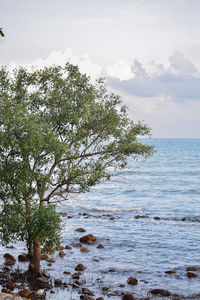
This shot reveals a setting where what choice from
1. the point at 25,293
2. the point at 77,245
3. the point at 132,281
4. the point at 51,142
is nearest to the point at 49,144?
the point at 51,142

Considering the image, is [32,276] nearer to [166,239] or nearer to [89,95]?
[89,95]

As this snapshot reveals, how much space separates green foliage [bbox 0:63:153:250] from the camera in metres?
17.8

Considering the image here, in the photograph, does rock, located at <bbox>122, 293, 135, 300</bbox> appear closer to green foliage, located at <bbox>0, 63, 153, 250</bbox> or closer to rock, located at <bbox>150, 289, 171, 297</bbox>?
rock, located at <bbox>150, 289, 171, 297</bbox>

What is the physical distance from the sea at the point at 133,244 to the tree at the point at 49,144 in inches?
71.7

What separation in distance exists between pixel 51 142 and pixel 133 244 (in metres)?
Result: 16.6

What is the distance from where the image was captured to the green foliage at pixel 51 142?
17.8 metres

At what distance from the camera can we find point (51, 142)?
1780 centimetres

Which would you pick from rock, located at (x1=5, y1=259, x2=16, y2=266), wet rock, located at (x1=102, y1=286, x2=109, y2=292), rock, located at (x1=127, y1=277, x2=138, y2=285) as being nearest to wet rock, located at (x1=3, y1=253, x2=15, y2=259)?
rock, located at (x1=5, y1=259, x2=16, y2=266)

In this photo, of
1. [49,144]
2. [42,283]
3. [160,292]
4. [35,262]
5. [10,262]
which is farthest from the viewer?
[10,262]

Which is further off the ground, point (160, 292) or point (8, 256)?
point (8, 256)

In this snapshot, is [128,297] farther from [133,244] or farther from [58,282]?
[133,244]

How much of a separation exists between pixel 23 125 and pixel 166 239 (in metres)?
20.5

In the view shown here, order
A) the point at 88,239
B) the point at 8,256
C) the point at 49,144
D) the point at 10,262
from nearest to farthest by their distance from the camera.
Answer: the point at 49,144, the point at 10,262, the point at 8,256, the point at 88,239

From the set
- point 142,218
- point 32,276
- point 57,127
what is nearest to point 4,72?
point 57,127
